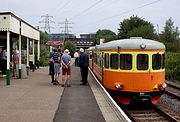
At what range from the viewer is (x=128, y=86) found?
15.2 m

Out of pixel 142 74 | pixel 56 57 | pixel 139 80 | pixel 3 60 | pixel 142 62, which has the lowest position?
pixel 139 80

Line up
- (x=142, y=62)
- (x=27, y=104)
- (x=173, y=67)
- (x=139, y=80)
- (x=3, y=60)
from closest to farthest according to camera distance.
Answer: (x=27, y=104) < (x=139, y=80) < (x=142, y=62) < (x=3, y=60) < (x=173, y=67)

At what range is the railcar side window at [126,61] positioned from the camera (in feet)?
50.3

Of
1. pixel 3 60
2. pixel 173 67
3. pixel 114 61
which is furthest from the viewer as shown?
pixel 173 67

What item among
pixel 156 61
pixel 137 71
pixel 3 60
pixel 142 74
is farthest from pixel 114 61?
pixel 3 60

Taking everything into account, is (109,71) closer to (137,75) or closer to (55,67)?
(137,75)

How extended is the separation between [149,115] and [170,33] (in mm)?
79559

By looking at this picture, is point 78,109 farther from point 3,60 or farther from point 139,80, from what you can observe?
point 3,60

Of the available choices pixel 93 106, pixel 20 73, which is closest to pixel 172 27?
pixel 20 73

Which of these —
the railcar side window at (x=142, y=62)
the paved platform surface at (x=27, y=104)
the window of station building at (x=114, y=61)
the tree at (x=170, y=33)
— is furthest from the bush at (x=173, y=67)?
the tree at (x=170, y=33)

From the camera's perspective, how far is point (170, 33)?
9206 cm

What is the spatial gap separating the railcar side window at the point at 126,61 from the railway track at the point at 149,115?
1.70 m

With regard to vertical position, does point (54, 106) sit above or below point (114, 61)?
below

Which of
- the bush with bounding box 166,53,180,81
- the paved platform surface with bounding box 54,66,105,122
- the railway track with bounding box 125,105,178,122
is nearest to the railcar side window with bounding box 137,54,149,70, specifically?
the railway track with bounding box 125,105,178,122
